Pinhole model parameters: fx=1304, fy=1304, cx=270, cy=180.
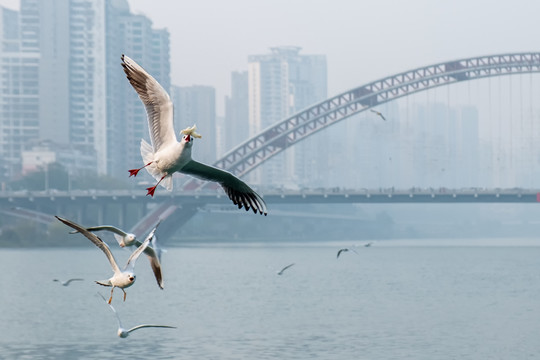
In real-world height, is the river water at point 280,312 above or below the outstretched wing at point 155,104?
below

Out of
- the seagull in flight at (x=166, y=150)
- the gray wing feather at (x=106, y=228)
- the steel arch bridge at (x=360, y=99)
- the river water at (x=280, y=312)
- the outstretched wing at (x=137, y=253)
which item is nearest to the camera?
the seagull in flight at (x=166, y=150)

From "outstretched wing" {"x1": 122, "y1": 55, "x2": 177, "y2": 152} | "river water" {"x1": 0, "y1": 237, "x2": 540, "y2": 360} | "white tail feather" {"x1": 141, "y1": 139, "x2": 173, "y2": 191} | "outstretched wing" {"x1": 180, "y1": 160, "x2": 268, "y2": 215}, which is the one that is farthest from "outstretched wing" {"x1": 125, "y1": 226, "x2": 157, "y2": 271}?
"river water" {"x1": 0, "y1": 237, "x2": 540, "y2": 360}

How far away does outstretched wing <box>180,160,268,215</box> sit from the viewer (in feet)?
45.4

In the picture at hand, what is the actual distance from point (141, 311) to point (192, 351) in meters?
17.8

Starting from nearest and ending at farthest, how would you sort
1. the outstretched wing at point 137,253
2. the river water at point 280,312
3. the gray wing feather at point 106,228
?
the gray wing feather at point 106,228 < the outstretched wing at point 137,253 < the river water at point 280,312

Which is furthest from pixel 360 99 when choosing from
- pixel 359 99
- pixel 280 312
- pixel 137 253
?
pixel 137 253

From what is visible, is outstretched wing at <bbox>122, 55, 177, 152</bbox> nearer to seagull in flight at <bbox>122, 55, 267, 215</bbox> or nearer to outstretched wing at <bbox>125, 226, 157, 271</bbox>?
seagull in flight at <bbox>122, 55, 267, 215</bbox>

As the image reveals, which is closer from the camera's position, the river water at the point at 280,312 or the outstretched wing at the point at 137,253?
the outstretched wing at the point at 137,253

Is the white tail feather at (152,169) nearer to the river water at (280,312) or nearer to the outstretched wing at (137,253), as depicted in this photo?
the outstretched wing at (137,253)

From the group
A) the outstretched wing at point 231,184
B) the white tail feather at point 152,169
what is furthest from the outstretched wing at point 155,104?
the outstretched wing at point 231,184

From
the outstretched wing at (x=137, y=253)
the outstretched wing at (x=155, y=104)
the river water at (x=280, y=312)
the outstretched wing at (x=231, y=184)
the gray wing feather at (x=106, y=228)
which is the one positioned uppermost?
the outstretched wing at (x=155, y=104)

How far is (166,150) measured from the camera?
44.3 ft

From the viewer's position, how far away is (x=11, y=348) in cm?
4309

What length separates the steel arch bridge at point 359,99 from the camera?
15162 cm
